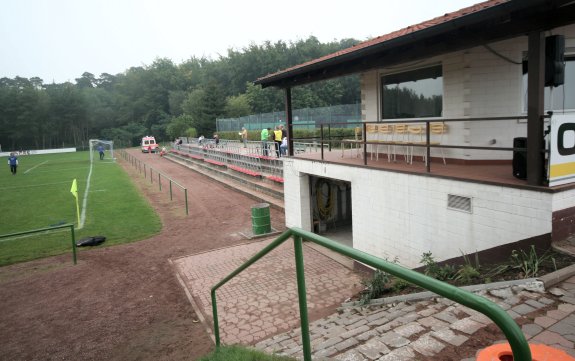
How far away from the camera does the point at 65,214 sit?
59.2 ft

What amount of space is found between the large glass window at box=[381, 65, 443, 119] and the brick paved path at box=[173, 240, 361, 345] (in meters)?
4.31

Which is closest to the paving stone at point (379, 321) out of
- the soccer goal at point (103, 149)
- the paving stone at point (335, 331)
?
the paving stone at point (335, 331)

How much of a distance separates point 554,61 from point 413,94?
4.57 meters

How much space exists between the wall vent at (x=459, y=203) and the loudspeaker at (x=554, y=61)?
2.09 m

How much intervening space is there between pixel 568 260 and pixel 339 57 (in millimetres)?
5991

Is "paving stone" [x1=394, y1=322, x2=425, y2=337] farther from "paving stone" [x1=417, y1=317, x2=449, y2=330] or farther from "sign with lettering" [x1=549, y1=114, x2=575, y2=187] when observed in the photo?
"sign with lettering" [x1=549, y1=114, x2=575, y2=187]

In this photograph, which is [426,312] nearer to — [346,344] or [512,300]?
[512,300]

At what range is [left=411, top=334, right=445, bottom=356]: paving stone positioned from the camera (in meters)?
3.53

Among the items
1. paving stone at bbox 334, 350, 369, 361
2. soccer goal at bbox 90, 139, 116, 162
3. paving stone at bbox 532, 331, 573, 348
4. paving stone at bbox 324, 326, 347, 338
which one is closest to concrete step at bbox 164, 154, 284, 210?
paving stone at bbox 324, 326, 347, 338

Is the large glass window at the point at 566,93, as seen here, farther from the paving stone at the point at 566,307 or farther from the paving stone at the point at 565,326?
the paving stone at the point at 565,326

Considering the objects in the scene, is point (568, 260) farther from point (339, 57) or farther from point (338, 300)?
point (339, 57)

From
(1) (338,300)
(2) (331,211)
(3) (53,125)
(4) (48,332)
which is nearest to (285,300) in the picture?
(1) (338,300)

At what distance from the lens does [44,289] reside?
967cm

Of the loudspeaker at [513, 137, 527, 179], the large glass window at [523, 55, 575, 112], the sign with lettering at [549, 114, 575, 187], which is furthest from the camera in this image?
the large glass window at [523, 55, 575, 112]
